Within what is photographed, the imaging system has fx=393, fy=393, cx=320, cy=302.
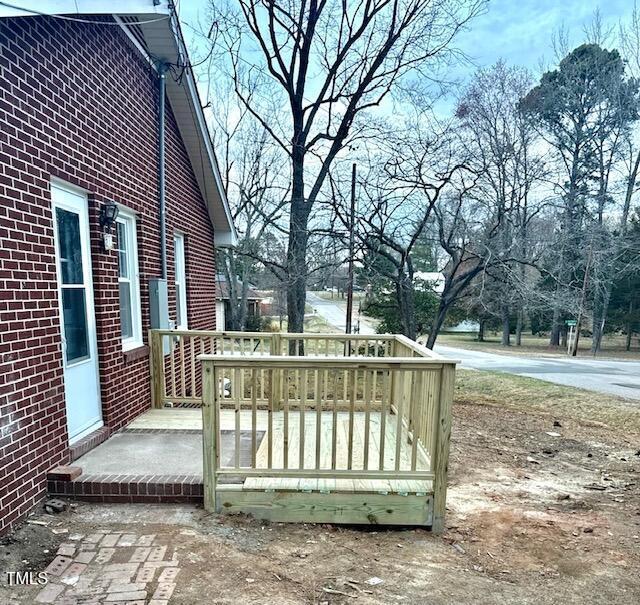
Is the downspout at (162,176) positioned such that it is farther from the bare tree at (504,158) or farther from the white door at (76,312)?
the bare tree at (504,158)

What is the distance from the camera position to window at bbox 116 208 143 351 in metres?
4.43

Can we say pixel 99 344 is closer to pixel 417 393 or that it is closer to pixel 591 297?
pixel 417 393

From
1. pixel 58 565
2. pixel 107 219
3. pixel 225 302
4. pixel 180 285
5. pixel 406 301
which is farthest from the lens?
pixel 225 302

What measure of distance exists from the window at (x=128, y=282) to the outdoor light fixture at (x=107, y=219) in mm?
441

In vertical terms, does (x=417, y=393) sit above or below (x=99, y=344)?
below

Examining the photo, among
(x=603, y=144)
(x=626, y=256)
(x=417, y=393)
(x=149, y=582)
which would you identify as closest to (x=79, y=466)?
(x=149, y=582)

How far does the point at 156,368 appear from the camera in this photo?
16.0 ft

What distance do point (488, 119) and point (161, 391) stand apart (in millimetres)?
9282

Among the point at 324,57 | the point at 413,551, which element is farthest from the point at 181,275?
the point at 324,57

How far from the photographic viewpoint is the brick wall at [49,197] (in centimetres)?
261

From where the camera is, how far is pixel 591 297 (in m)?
20.1

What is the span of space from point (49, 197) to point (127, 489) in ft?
7.60

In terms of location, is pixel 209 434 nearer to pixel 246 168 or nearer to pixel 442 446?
pixel 442 446

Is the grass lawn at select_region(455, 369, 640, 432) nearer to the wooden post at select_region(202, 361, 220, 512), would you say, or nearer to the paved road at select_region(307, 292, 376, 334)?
the wooden post at select_region(202, 361, 220, 512)
